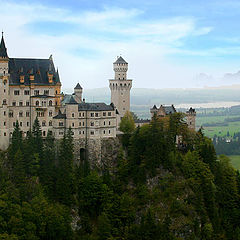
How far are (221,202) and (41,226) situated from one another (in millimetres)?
35626

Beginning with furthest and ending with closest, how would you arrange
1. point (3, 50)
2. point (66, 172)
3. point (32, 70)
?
point (32, 70) < point (3, 50) < point (66, 172)

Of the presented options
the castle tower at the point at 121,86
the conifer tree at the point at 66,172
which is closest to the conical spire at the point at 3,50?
the conifer tree at the point at 66,172

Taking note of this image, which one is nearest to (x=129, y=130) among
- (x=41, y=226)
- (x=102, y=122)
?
(x=102, y=122)

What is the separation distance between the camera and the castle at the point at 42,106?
88.3 metres

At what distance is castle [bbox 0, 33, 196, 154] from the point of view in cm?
8838

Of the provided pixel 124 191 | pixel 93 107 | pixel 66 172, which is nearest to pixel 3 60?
pixel 93 107

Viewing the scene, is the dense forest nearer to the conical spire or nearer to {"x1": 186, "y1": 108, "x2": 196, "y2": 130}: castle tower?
{"x1": 186, "y1": 108, "x2": 196, "y2": 130}: castle tower

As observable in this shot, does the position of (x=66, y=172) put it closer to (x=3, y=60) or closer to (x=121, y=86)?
(x=3, y=60)

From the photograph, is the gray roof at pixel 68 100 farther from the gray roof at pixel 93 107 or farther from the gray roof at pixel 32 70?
the gray roof at pixel 32 70

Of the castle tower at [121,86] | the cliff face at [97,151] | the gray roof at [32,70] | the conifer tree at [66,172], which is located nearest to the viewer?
the conifer tree at [66,172]

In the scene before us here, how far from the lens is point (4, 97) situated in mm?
88250

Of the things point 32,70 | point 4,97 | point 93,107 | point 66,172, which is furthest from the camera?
point 93,107

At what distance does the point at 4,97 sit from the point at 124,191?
92.8 feet

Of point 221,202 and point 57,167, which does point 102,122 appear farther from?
point 221,202
